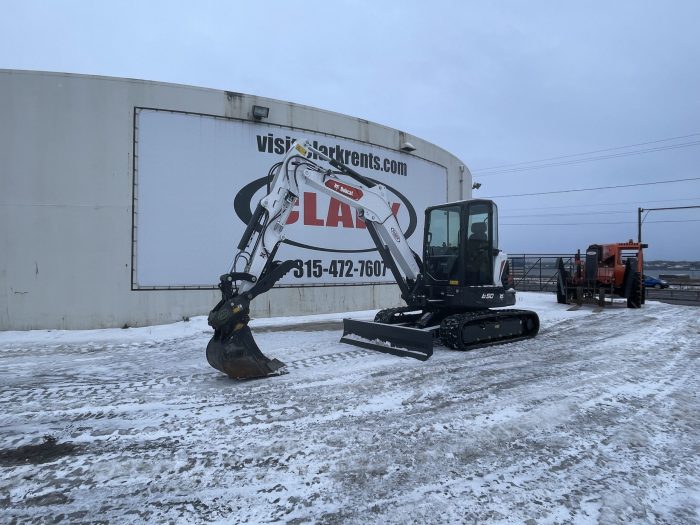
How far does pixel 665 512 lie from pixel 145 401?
4.85 meters

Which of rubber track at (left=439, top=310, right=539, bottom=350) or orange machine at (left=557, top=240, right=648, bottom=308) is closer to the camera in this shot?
rubber track at (left=439, top=310, right=539, bottom=350)

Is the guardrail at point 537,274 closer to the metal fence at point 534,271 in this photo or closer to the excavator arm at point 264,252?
the metal fence at point 534,271

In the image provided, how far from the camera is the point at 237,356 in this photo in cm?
560

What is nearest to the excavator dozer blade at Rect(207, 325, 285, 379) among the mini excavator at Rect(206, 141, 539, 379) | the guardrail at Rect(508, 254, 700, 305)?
the mini excavator at Rect(206, 141, 539, 379)

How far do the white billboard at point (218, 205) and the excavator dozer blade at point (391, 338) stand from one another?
13.3ft

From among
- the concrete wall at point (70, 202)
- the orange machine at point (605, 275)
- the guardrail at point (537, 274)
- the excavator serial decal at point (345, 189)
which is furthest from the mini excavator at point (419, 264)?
the guardrail at point (537, 274)

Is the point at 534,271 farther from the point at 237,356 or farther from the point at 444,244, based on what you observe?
the point at 237,356

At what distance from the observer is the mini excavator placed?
20.5ft

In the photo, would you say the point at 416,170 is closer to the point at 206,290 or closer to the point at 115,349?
the point at 206,290

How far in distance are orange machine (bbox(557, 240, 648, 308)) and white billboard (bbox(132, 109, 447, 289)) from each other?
27.6ft

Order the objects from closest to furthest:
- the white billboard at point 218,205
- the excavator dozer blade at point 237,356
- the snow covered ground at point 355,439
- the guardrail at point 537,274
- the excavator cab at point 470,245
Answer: the snow covered ground at point 355,439 → the excavator dozer blade at point 237,356 → the excavator cab at point 470,245 → the white billboard at point 218,205 → the guardrail at point 537,274

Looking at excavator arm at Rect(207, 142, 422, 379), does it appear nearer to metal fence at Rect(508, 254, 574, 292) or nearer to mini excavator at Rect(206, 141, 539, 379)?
mini excavator at Rect(206, 141, 539, 379)

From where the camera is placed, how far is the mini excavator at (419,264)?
20.5 ft

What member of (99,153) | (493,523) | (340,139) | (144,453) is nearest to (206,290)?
(99,153)
